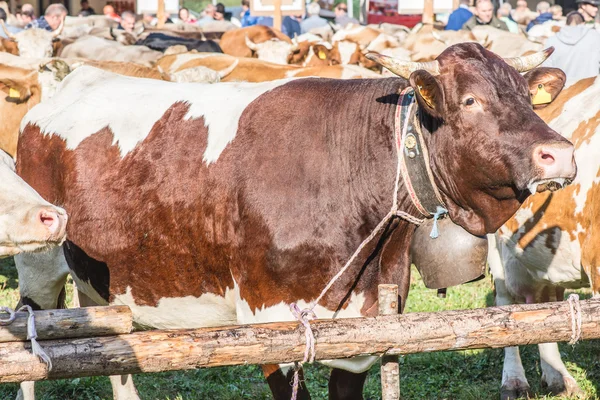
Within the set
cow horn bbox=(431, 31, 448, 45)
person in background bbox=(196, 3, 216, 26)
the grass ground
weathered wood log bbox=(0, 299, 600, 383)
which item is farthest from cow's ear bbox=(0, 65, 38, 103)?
person in background bbox=(196, 3, 216, 26)

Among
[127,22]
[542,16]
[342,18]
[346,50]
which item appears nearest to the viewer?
[346,50]

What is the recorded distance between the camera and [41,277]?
515cm

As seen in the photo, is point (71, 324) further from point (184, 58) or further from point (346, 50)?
point (346, 50)

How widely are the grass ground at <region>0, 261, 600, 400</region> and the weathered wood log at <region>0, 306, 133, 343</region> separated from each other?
2414mm

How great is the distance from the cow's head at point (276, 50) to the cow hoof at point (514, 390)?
1116 centimetres

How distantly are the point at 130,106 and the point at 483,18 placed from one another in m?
11.5

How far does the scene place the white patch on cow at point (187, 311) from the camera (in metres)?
4.23

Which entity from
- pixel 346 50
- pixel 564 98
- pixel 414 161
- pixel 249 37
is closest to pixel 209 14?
pixel 249 37

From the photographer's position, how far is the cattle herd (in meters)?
3.53

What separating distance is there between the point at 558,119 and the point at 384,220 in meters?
2.11

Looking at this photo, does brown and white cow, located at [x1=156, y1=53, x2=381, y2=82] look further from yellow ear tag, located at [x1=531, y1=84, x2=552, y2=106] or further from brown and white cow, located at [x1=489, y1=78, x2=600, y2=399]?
yellow ear tag, located at [x1=531, y1=84, x2=552, y2=106]

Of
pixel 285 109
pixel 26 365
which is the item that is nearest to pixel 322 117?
pixel 285 109

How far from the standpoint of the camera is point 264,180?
3891 millimetres

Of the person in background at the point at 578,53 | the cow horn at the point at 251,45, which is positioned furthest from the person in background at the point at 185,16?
the person in background at the point at 578,53
